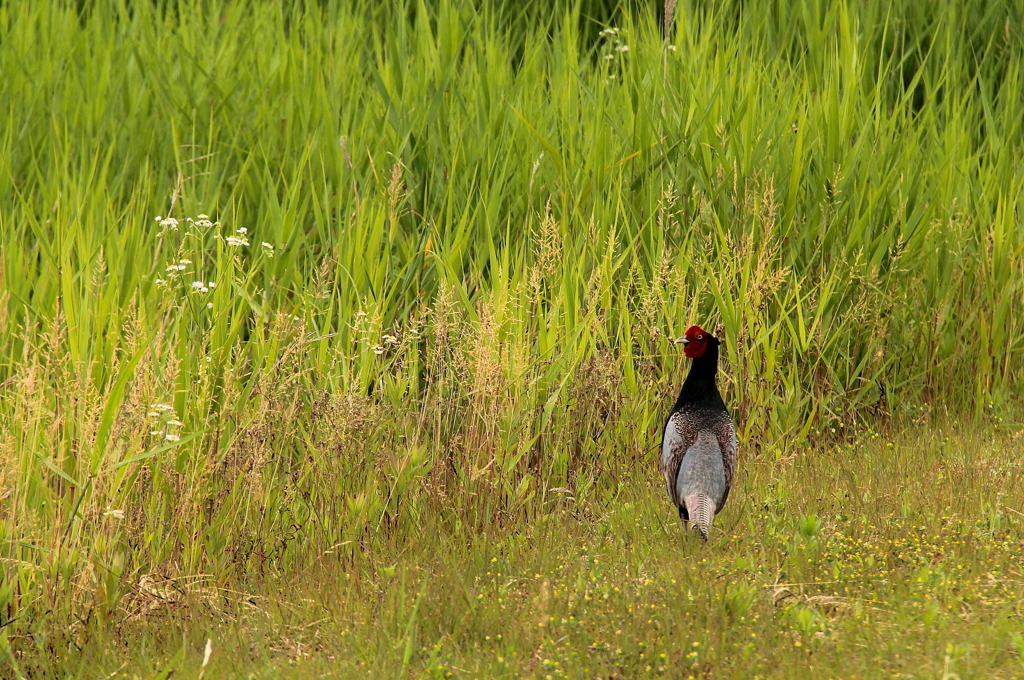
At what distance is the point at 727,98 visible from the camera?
6.21 meters

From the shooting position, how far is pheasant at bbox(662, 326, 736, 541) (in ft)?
13.3

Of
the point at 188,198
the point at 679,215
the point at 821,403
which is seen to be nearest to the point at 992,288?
the point at 821,403

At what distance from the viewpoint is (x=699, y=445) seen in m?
4.15

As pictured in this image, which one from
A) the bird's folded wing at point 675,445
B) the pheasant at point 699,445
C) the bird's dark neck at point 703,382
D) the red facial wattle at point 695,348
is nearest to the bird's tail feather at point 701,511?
the pheasant at point 699,445

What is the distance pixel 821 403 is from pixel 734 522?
1.29 metres

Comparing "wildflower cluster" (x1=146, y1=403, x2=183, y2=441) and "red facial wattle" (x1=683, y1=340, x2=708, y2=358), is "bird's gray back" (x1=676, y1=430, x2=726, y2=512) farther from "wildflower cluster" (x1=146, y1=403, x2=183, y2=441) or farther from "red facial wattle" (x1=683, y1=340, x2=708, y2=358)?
"wildflower cluster" (x1=146, y1=403, x2=183, y2=441)

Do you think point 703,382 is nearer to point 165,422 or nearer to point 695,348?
point 695,348

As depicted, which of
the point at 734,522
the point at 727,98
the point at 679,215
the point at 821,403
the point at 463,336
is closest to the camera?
the point at 734,522

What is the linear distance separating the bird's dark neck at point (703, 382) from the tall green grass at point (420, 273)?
573 millimetres

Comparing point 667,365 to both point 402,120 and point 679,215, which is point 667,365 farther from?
point 402,120

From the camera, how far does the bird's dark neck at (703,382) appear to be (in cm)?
430

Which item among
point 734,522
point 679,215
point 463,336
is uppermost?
point 679,215

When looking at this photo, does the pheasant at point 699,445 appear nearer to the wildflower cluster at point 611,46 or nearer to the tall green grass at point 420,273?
the tall green grass at point 420,273

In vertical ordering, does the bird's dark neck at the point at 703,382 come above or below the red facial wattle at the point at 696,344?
below
